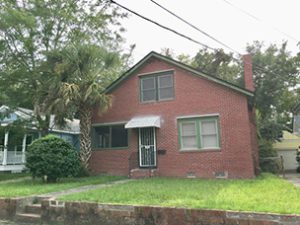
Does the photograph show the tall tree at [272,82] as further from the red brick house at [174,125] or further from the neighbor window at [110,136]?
the neighbor window at [110,136]

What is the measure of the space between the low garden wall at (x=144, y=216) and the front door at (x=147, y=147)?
820 centimetres

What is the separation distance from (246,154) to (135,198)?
7962mm

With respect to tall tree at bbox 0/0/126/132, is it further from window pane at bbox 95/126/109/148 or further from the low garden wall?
the low garden wall

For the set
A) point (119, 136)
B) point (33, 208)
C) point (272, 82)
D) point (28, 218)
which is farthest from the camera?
point (272, 82)

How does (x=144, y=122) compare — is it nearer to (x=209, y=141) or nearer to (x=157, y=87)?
(x=157, y=87)

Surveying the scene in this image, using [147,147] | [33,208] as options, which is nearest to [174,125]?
[147,147]

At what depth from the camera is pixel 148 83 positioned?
56.3ft

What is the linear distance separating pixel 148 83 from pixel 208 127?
4169 millimetres

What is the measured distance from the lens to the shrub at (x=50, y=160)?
1321 centimetres

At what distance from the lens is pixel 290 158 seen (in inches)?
939

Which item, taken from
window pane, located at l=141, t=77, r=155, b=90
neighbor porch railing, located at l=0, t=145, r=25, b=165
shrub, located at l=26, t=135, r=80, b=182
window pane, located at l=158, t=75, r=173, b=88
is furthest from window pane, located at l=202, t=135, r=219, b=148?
neighbor porch railing, located at l=0, t=145, r=25, b=165

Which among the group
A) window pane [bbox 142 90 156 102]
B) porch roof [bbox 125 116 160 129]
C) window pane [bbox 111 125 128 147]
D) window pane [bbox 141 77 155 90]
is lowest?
window pane [bbox 111 125 128 147]

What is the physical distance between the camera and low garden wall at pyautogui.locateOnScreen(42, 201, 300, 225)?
612 cm

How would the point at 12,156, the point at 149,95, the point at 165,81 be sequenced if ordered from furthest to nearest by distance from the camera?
1. the point at 12,156
2. the point at 149,95
3. the point at 165,81
